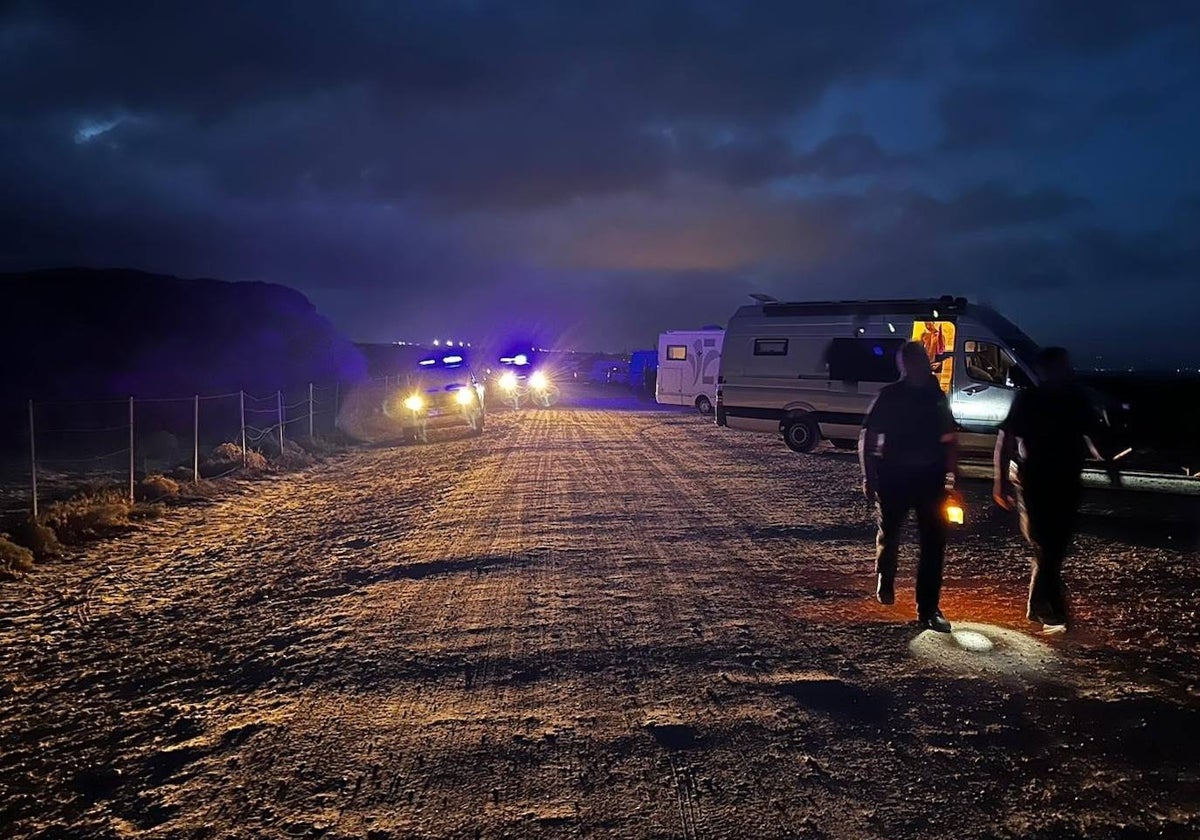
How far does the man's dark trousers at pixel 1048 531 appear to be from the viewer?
5223 mm

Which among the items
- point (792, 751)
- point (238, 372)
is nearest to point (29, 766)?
point (792, 751)

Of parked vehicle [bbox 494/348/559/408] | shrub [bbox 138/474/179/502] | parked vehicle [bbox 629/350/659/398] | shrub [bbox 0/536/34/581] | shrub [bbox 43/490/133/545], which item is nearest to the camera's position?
shrub [bbox 0/536/34/581]

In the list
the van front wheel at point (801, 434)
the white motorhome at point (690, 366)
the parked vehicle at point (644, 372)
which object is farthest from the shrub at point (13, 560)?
the parked vehicle at point (644, 372)

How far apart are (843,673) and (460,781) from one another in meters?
2.55

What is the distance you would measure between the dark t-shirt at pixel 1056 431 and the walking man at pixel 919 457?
0.51 meters

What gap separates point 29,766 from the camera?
12.6ft

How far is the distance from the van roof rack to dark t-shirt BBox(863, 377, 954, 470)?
28.4ft

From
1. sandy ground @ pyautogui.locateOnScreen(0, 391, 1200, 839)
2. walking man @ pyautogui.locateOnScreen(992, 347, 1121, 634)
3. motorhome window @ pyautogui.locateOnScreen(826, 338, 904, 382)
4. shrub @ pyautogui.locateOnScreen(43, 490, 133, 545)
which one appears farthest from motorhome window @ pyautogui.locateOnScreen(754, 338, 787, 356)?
shrub @ pyautogui.locateOnScreen(43, 490, 133, 545)

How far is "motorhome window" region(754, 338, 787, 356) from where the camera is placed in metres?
16.2

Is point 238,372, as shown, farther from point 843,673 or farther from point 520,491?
point 843,673

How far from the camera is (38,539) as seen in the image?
8766mm

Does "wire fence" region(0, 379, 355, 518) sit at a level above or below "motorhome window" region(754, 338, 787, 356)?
below

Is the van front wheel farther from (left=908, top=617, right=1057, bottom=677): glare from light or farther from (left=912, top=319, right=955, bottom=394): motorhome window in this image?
(left=908, top=617, right=1057, bottom=677): glare from light

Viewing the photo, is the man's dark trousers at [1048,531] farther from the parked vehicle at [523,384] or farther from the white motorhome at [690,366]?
the parked vehicle at [523,384]
